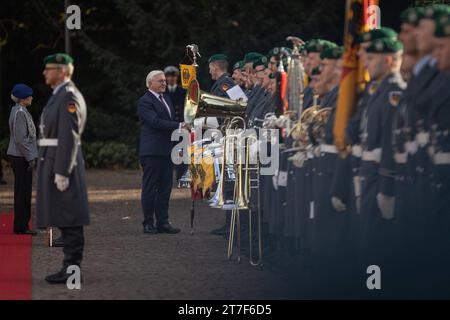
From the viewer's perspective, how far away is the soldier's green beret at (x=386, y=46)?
352 inches

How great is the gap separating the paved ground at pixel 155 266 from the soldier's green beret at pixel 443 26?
99.9 inches

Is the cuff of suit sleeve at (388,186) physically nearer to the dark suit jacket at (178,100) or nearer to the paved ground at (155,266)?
the paved ground at (155,266)

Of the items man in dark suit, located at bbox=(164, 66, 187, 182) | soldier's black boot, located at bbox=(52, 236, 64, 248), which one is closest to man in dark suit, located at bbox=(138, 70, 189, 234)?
soldier's black boot, located at bbox=(52, 236, 64, 248)

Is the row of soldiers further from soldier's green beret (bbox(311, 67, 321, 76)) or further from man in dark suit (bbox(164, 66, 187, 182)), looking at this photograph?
man in dark suit (bbox(164, 66, 187, 182))

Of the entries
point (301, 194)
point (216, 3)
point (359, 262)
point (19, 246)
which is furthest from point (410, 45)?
point (216, 3)

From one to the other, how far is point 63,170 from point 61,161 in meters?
0.08

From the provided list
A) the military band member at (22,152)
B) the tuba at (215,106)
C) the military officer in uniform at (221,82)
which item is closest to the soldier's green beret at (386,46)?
the tuba at (215,106)

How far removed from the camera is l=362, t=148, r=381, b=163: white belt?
8805mm

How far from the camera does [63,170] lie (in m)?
10.2

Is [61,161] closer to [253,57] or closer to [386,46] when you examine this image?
[386,46]

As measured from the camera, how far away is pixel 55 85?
34.8 feet

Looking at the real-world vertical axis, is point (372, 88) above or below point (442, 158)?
above

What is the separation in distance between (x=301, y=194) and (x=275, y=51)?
6.55 feet

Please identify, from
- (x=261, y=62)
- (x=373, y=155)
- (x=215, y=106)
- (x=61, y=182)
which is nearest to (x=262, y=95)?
(x=261, y=62)
